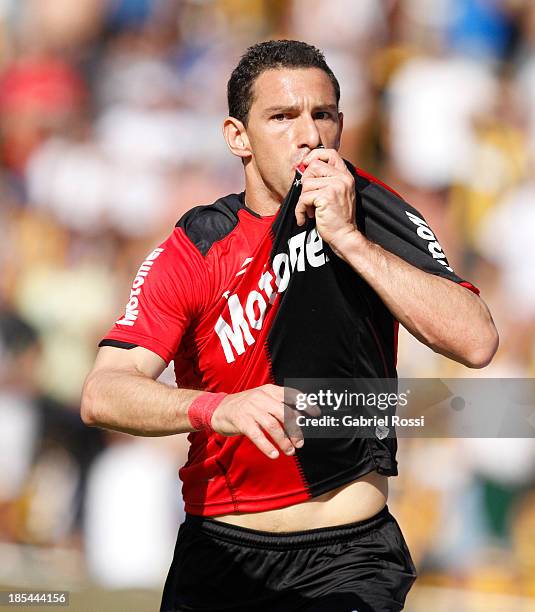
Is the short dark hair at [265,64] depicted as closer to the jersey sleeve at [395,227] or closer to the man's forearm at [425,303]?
the jersey sleeve at [395,227]

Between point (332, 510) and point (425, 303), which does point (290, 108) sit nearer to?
point (425, 303)

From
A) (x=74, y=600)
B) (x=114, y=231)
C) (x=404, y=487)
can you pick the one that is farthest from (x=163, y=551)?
(x=114, y=231)

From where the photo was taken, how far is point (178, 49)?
7016 millimetres

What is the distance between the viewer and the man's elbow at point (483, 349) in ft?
9.88

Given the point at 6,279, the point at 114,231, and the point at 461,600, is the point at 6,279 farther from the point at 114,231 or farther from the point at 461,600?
the point at 461,600

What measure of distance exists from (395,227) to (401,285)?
0.33m

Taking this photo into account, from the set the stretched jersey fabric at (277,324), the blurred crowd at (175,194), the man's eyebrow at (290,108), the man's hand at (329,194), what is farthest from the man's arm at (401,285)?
the blurred crowd at (175,194)

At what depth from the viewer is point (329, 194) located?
2.98 metres

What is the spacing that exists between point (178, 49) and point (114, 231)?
1352mm

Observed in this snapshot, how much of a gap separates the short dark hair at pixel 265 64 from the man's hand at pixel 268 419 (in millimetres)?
1274

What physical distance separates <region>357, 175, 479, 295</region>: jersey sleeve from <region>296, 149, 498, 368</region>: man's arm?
0.17 meters

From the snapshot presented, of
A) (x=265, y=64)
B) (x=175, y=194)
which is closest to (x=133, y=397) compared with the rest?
(x=265, y=64)

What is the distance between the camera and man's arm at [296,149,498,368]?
2975mm

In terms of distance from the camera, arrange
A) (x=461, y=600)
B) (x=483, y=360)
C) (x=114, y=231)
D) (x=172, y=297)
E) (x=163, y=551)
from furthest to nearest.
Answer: (x=114, y=231)
(x=163, y=551)
(x=461, y=600)
(x=172, y=297)
(x=483, y=360)
